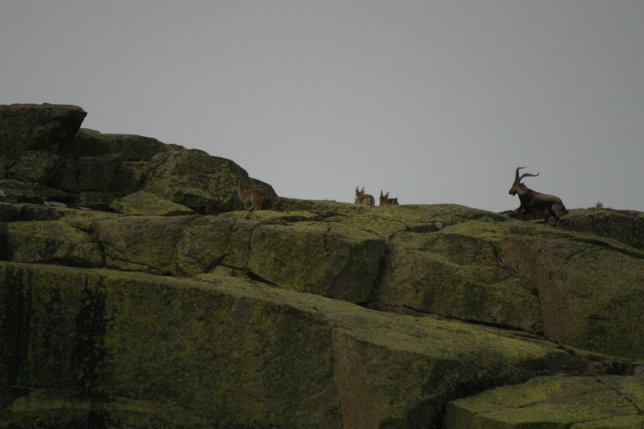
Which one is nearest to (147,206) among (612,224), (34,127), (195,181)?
(195,181)

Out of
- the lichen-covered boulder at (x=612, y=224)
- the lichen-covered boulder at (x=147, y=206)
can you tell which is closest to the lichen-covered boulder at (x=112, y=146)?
the lichen-covered boulder at (x=147, y=206)

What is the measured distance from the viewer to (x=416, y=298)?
15930mm

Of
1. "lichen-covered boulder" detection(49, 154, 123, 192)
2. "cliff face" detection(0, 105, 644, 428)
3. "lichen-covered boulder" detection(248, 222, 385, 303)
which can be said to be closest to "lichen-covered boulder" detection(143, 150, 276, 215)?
"cliff face" detection(0, 105, 644, 428)

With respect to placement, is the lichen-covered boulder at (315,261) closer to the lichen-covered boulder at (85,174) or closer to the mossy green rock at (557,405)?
the mossy green rock at (557,405)

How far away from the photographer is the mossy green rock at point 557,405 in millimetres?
9922

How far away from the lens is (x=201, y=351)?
11703 mm

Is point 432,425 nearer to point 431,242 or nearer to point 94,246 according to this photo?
point 431,242

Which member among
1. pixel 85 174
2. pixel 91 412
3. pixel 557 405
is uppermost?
pixel 85 174

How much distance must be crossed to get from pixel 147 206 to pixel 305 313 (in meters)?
9.54

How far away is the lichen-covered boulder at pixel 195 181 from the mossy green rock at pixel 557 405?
495 inches

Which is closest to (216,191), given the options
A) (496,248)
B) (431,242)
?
(431,242)

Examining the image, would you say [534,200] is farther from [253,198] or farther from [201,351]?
[201,351]

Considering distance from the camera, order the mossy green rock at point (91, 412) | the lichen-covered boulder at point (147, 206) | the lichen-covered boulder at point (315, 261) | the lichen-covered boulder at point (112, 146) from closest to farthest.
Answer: the mossy green rock at point (91, 412), the lichen-covered boulder at point (315, 261), the lichen-covered boulder at point (147, 206), the lichen-covered boulder at point (112, 146)

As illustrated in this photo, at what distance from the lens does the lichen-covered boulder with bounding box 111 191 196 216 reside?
19.4 meters
